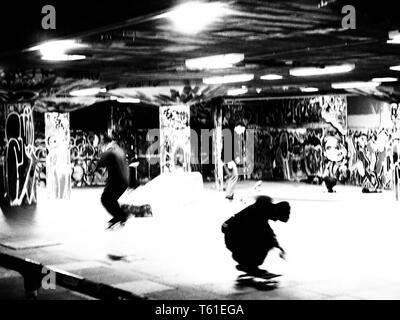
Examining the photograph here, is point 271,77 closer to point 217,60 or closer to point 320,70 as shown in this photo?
point 320,70

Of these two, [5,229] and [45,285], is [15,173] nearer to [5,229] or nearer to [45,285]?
[5,229]

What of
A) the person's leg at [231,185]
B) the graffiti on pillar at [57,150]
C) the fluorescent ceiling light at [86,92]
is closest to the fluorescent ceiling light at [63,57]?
the fluorescent ceiling light at [86,92]

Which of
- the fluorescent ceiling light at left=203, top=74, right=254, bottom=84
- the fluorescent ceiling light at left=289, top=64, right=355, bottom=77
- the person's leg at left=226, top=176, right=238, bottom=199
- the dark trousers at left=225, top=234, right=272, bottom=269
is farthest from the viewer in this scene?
the person's leg at left=226, top=176, right=238, bottom=199

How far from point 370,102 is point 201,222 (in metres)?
15.0

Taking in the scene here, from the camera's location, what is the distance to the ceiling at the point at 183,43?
30.6 feet

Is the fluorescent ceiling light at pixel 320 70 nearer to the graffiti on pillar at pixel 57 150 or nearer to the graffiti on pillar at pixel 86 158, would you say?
the graffiti on pillar at pixel 57 150

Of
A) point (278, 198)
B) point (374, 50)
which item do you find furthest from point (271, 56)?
point (278, 198)

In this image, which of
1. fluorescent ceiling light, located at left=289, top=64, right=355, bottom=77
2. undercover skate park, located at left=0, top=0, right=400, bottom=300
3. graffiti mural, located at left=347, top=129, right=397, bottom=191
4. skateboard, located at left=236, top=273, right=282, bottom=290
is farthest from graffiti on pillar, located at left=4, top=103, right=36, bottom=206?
graffiti mural, located at left=347, top=129, right=397, bottom=191

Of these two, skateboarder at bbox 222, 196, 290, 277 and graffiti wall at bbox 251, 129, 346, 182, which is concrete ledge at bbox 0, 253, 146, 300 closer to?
skateboarder at bbox 222, 196, 290, 277

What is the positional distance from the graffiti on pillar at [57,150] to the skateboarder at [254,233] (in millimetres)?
14497

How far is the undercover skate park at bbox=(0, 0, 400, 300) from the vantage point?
991 cm

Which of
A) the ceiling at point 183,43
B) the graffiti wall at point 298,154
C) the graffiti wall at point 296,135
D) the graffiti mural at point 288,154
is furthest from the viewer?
the graffiti mural at point 288,154

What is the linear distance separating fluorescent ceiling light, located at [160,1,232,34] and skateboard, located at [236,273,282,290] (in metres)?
4.14

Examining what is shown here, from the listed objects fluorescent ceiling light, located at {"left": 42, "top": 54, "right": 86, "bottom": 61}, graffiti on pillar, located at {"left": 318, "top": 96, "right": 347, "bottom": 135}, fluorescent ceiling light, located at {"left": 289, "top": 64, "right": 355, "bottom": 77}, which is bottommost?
graffiti on pillar, located at {"left": 318, "top": 96, "right": 347, "bottom": 135}
